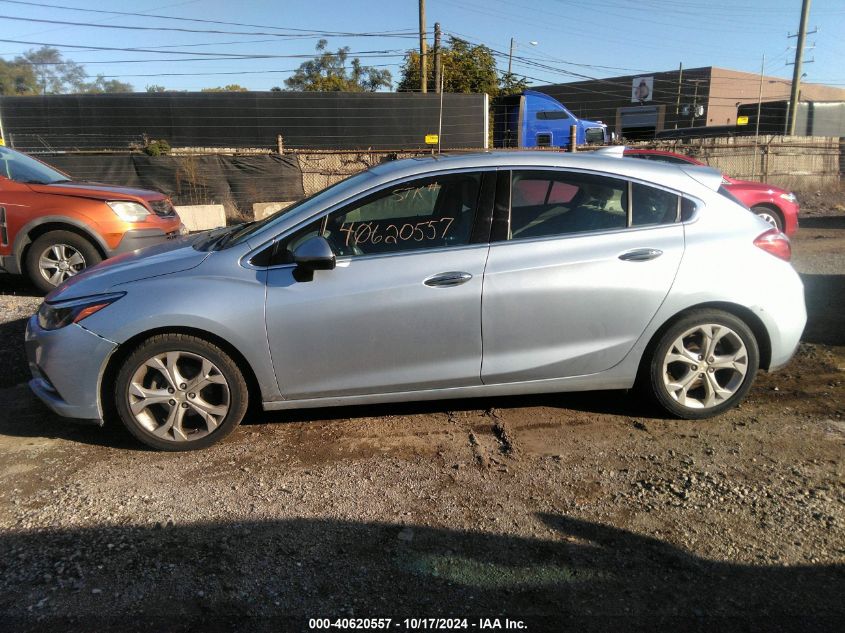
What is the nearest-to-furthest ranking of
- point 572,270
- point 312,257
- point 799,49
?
point 312,257
point 572,270
point 799,49

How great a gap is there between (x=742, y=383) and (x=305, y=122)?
67.0ft

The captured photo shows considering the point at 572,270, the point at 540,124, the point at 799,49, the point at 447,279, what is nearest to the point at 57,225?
the point at 447,279

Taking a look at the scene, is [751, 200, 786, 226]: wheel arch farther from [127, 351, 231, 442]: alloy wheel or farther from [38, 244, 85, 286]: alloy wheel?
[38, 244, 85, 286]: alloy wheel

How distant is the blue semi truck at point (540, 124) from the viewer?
26750 millimetres

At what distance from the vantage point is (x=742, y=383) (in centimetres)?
401

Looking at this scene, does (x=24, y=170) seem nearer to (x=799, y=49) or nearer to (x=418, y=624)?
(x=418, y=624)

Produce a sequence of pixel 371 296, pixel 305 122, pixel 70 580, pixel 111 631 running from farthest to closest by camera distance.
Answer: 1. pixel 305 122
2. pixel 371 296
3. pixel 70 580
4. pixel 111 631

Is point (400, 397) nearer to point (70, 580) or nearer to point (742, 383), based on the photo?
point (70, 580)

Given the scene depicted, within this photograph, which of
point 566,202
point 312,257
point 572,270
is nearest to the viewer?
Answer: point 312,257

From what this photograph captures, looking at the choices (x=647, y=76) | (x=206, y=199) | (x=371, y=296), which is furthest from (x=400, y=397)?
(x=647, y=76)

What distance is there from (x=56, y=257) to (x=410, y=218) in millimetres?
5194

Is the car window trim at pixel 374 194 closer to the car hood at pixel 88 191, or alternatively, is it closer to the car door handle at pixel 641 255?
the car door handle at pixel 641 255

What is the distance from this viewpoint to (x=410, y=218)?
13.0ft

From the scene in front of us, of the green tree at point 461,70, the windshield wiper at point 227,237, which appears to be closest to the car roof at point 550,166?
the windshield wiper at point 227,237
